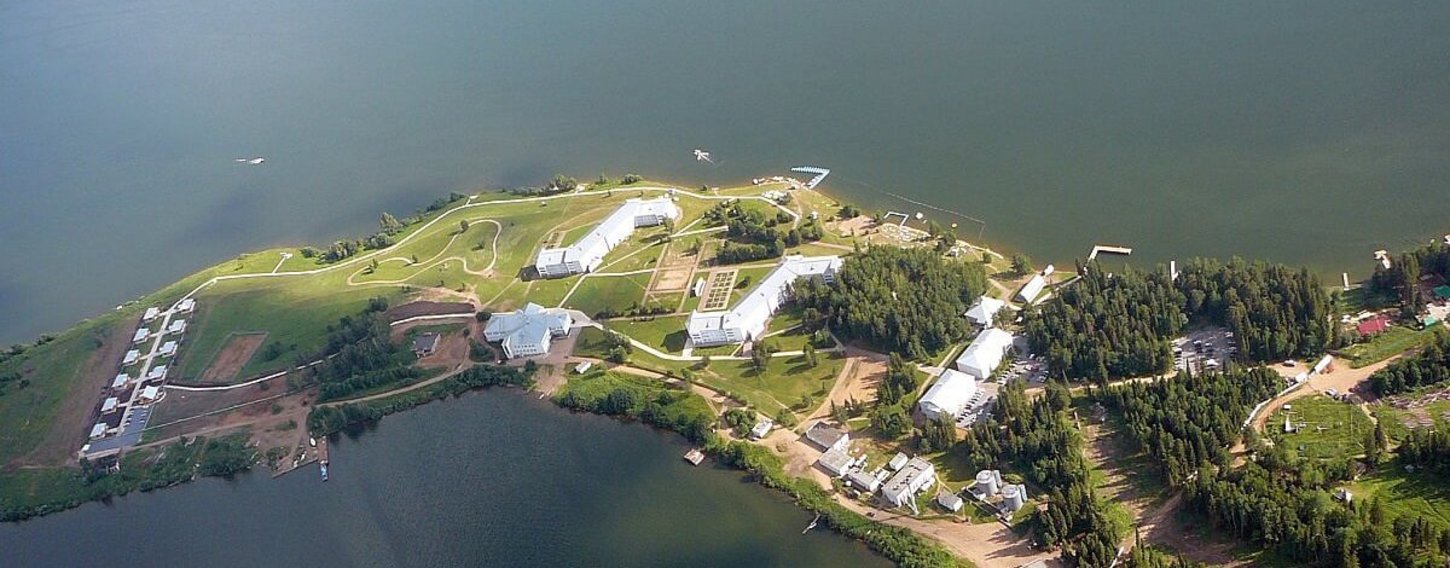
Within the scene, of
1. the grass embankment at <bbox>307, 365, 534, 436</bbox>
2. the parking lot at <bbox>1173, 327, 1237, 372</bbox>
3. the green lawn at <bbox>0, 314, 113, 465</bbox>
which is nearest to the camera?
the parking lot at <bbox>1173, 327, 1237, 372</bbox>

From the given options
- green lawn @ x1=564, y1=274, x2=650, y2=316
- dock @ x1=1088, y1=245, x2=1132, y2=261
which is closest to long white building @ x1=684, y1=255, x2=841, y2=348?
green lawn @ x1=564, y1=274, x2=650, y2=316

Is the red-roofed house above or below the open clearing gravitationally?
below

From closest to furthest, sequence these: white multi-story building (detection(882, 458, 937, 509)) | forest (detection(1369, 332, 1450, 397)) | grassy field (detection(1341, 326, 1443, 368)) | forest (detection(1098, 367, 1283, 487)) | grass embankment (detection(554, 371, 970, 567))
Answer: forest (detection(1098, 367, 1283, 487)), grass embankment (detection(554, 371, 970, 567)), forest (detection(1369, 332, 1450, 397)), white multi-story building (detection(882, 458, 937, 509)), grassy field (detection(1341, 326, 1443, 368))

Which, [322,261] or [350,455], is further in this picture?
[322,261]

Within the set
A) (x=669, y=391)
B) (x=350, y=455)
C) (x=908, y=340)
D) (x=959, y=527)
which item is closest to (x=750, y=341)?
(x=669, y=391)

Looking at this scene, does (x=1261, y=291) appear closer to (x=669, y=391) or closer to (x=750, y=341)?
(x=750, y=341)

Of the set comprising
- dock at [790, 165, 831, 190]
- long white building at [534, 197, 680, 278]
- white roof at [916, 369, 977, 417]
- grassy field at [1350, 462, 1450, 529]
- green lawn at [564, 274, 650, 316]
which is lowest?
grassy field at [1350, 462, 1450, 529]

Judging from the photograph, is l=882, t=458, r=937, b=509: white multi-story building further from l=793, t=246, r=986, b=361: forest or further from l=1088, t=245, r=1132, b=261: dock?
l=1088, t=245, r=1132, b=261: dock
